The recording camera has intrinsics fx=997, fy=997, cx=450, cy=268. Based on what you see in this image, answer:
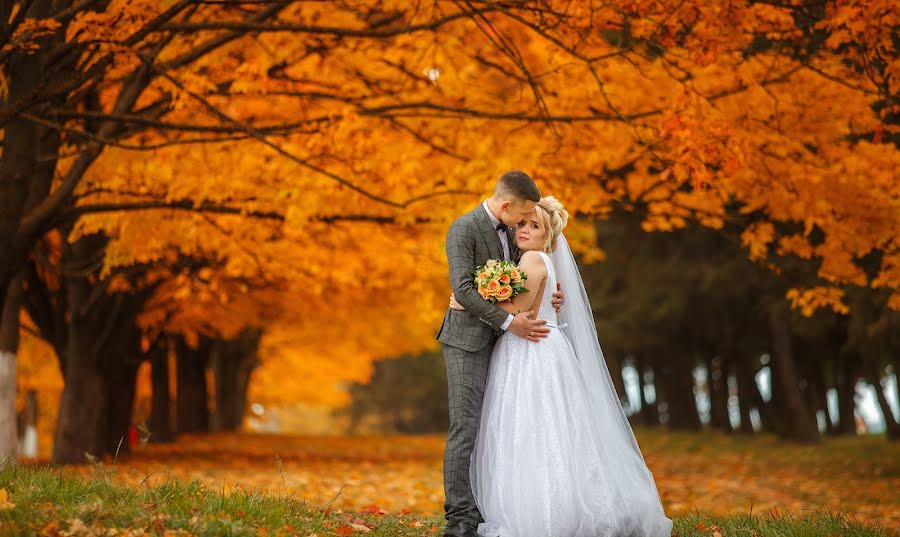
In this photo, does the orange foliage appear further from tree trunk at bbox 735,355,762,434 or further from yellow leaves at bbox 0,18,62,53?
tree trunk at bbox 735,355,762,434

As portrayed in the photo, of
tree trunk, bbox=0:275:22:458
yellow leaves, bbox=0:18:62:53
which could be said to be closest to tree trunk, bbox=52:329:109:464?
tree trunk, bbox=0:275:22:458

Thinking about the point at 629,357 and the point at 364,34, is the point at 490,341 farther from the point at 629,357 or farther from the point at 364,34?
the point at 629,357

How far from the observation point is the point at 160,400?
24109 mm

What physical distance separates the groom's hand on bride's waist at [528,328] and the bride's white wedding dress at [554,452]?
7cm

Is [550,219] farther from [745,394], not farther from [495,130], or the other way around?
[745,394]

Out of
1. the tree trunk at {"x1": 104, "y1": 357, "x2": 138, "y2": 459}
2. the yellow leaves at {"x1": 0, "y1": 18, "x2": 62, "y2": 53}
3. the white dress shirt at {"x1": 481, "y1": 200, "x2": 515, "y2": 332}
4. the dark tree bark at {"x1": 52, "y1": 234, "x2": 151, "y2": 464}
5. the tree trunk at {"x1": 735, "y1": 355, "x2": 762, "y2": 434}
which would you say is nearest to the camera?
the white dress shirt at {"x1": 481, "y1": 200, "x2": 515, "y2": 332}

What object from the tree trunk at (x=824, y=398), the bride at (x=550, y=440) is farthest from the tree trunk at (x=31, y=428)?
the bride at (x=550, y=440)

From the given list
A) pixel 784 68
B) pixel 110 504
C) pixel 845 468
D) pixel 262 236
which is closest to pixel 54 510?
pixel 110 504

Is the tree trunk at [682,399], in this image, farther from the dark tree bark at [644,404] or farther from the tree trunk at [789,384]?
the tree trunk at [789,384]

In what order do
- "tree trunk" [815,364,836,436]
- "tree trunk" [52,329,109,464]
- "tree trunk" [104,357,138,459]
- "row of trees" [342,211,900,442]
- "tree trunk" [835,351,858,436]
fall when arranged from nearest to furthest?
"tree trunk" [52,329,109,464], "tree trunk" [104,357,138,459], "row of trees" [342,211,900,442], "tree trunk" [835,351,858,436], "tree trunk" [815,364,836,436]

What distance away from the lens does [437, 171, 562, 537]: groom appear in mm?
5922

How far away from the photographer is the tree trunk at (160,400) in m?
23.4

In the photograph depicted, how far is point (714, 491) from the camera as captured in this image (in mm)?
14406

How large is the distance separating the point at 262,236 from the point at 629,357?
81.0ft
